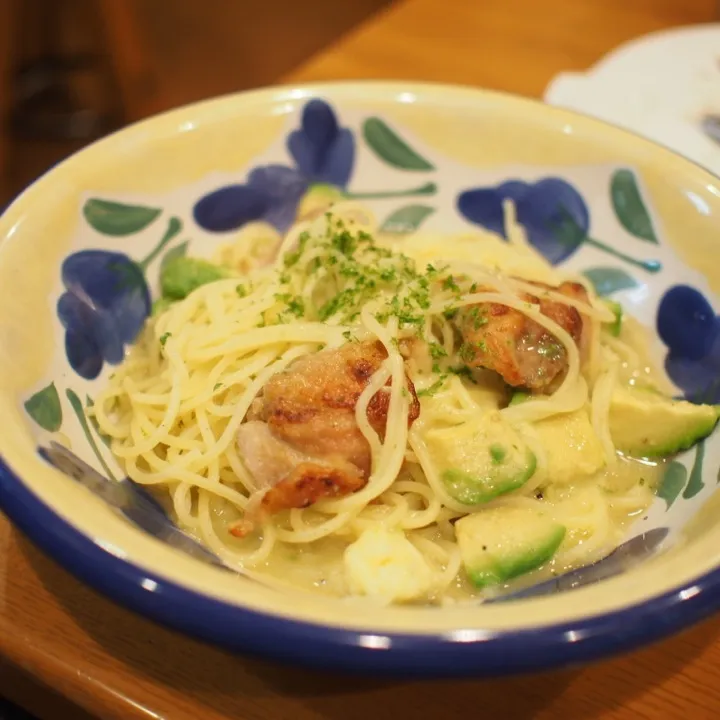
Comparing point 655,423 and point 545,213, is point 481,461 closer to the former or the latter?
point 655,423

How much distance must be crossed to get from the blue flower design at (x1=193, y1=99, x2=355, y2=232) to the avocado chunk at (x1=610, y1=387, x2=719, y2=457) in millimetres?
1104

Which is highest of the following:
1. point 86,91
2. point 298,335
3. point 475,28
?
point 475,28

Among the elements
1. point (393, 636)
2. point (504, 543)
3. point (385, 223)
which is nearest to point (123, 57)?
point (385, 223)

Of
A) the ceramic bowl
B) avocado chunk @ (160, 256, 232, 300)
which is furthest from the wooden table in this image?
avocado chunk @ (160, 256, 232, 300)

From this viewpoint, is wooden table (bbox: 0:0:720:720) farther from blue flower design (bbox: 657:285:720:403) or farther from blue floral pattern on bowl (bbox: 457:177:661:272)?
blue floral pattern on bowl (bbox: 457:177:661:272)

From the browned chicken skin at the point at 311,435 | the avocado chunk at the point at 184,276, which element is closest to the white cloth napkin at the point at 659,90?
the avocado chunk at the point at 184,276

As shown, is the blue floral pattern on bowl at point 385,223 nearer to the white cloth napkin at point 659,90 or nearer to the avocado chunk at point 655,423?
the avocado chunk at point 655,423

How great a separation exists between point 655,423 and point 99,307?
4.40 ft

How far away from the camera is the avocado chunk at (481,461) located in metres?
1.61

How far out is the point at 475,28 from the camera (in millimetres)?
3656

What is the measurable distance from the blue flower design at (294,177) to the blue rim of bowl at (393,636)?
140 centimetres

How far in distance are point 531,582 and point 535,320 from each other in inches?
23.8

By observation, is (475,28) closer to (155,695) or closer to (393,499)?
(393,499)

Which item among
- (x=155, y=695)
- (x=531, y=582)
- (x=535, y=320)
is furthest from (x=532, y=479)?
(x=155, y=695)
